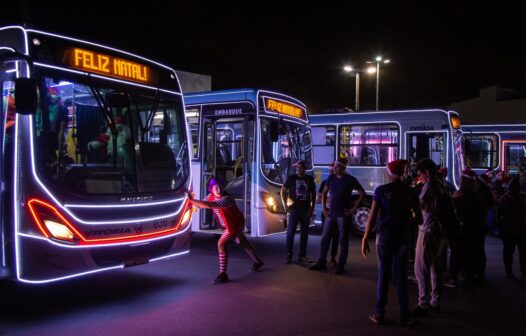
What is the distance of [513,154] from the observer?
1834 cm

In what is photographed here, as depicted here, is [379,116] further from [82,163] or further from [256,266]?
[82,163]

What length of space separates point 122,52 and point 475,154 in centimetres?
1465

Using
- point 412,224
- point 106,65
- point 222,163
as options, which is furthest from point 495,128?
point 106,65

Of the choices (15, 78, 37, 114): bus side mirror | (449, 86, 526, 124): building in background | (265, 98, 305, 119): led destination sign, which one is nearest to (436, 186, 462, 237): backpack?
(15, 78, 37, 114): bus side mirror

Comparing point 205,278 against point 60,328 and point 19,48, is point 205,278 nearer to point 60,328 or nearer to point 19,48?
point 60,328

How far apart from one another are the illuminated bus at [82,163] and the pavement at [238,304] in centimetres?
62

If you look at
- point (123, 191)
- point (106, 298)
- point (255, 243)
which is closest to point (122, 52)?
point (123, 191)

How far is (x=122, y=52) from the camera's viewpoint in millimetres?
7238

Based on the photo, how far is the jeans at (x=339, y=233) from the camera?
873cm

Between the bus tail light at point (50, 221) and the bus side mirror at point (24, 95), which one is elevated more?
the bus side mirror at point (24, 95)

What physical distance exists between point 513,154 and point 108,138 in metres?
15.6

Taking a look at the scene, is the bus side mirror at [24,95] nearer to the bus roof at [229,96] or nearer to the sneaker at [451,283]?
the bus roof at [229,96]

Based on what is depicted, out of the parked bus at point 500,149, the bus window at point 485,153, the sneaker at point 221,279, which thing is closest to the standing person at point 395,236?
the sneaker at point 221,279

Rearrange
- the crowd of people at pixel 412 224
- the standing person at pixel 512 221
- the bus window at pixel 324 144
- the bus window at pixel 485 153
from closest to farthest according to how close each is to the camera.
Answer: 1. the crowd of people at pixel 412 224
2. the standing person at pixel 512 221
3. the bus window at pixel 324 144
4. the bus window at pixel 485 153
